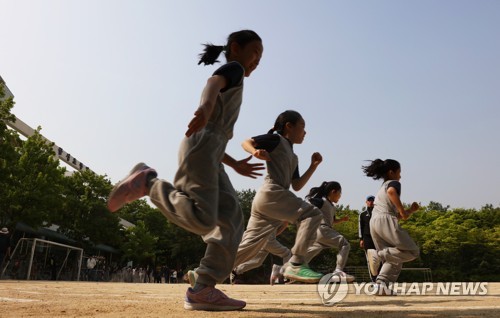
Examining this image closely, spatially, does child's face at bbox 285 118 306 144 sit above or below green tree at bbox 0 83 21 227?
below

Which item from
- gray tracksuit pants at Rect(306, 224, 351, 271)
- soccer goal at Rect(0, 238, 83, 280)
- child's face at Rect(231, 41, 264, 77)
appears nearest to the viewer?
child's face at Rect(231, 41, 264, 77)

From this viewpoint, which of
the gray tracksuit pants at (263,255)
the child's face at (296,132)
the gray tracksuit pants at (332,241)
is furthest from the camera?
the gray tracksuit pants at (332,241)

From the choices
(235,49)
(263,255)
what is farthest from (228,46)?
(263,255)

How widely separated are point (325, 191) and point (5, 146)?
19.2 m

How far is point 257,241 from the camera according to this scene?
4.80 metres

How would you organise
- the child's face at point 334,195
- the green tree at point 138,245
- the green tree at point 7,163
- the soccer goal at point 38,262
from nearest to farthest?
the child's face at point 334,195 < the soccer goal at point 38,262 < the green tree at point 7,163 < the green tree at point 138,245

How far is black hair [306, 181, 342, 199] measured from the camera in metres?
9.11

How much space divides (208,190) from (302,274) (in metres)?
2.25

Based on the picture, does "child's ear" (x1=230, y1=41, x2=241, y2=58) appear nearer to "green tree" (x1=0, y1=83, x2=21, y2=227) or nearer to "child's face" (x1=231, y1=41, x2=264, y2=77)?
"child's face" (x1=231, y1=41, x2=264, y2=77)

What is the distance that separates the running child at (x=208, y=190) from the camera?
112 inches

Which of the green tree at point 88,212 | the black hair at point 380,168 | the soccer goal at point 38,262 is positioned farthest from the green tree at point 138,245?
the black hair at point 380,168

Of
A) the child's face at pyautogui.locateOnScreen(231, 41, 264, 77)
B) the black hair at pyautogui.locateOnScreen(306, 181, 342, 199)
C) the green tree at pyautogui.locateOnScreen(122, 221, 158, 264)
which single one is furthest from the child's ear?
the green tree at pyautogui.locateOnScreen(122, 221, 158, 264)

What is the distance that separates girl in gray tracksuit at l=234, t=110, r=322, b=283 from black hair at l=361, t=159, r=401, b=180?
1368 mm

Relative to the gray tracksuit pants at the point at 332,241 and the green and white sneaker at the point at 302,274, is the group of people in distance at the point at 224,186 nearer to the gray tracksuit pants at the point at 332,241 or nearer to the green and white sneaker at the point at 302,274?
the green and white sneaker at the point at 302,274
